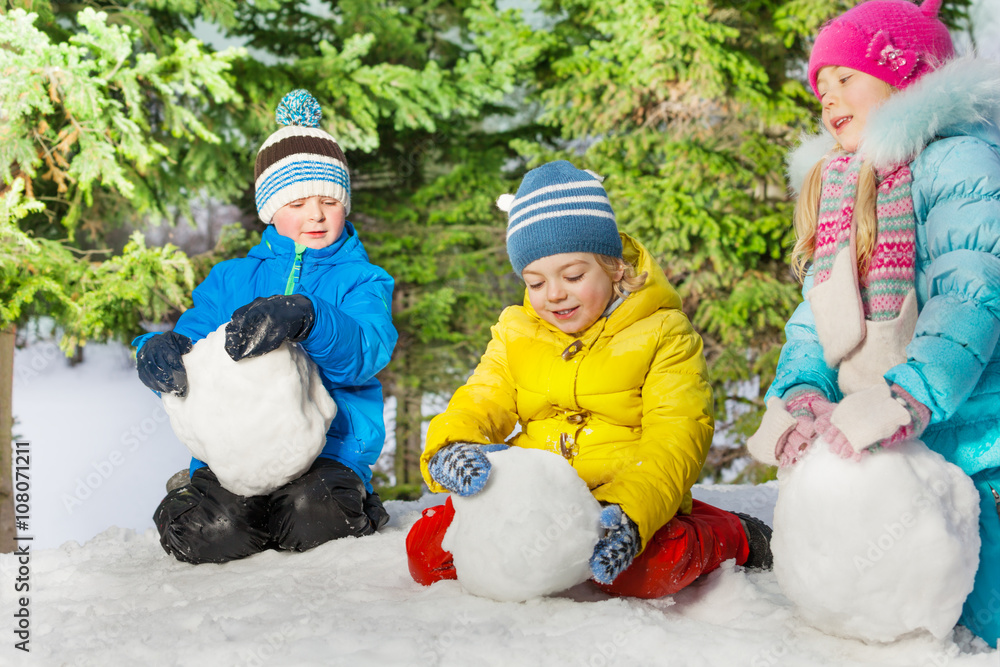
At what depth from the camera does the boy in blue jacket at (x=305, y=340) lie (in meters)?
2.76

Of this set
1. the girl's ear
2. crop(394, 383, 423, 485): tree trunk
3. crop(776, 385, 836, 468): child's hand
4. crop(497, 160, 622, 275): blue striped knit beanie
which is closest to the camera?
crop(776, 385, 836, 468): child's hand

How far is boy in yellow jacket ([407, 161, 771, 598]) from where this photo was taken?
2.21m

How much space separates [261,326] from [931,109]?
200 cm

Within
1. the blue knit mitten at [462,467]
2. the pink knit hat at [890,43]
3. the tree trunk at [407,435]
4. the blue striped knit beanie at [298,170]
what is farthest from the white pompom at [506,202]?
the tree trunk at [407,435]

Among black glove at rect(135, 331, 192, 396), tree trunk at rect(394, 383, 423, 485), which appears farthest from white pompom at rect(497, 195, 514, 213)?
tree trunk at rect(394, 383, 423, 485)

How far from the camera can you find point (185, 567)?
2.84 m

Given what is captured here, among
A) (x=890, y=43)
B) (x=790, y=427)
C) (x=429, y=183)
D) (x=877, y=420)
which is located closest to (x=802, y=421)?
(x=790, y=427)

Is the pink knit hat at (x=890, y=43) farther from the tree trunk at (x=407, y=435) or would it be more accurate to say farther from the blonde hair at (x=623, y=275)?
→ the tree trunk at (x=407, y=435)

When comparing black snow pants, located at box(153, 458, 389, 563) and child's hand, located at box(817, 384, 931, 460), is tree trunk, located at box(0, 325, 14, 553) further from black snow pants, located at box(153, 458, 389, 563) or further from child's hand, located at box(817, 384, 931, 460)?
child's hand, located at box(817, 384, 931, 460)

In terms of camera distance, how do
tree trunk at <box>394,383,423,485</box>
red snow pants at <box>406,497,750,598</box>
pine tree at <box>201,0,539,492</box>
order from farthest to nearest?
tree trunk at <box>394,383,423,485</box>
pine tree at <box>201,0,539,492</box>
red snow pants at <box>406,497,750,598</box>

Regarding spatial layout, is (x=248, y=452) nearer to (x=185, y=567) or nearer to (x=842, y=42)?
(x=185, y=567)

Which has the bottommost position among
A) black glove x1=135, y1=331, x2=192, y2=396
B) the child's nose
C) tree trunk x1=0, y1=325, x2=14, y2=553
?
tree trunk x1=0, y1=325, x2=14, y2=553

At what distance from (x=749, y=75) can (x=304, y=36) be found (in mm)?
4043

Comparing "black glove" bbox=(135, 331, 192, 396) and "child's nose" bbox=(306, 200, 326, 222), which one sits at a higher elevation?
"child's nose" bbox=(306, 200, 326, 222)
